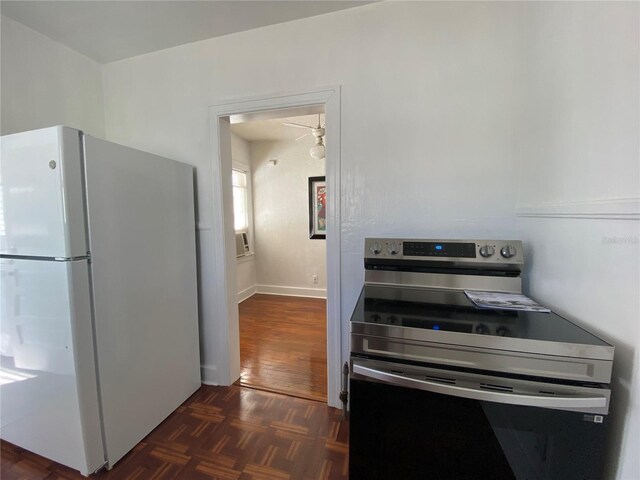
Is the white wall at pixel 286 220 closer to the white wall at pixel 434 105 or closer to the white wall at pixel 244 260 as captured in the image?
the white wall at pixel 244 260

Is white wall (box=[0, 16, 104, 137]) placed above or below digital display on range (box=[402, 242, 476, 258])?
above

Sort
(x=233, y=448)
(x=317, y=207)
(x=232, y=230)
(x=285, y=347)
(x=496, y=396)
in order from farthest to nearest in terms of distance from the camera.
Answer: (x=317, y=207) < (x=285, y=347) < (x=232, y=230) < (x=233, y=448) < (x=496, y=396)

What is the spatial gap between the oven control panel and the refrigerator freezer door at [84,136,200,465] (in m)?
1.25

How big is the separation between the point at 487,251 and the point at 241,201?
12.1ft

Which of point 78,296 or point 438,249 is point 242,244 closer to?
point 78,296

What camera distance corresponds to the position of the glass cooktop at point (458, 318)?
833 mm

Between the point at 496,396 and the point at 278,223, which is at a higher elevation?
the point at 278,223

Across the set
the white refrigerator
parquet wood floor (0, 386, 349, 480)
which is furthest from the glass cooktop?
the white refrigerator

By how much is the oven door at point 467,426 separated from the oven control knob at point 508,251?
62 centimetres

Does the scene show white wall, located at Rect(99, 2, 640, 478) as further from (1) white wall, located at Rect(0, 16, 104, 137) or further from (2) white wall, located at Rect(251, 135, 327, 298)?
(2) white wall, located at Rect(251, 135, 327, 298)

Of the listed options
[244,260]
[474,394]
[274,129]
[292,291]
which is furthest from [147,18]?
[292,291]

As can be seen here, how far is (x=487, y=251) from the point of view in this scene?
129cm

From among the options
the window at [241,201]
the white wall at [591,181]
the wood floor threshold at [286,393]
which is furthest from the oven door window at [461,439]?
the window at [241,201]

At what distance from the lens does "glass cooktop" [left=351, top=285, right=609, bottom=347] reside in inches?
32.8
